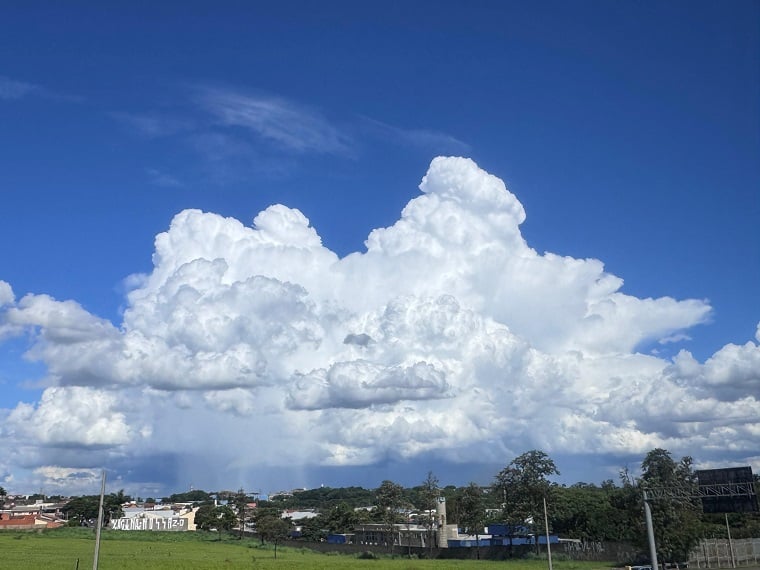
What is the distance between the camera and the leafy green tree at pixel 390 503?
113 meters

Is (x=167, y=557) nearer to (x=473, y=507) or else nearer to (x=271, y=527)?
(x=271, y=527)

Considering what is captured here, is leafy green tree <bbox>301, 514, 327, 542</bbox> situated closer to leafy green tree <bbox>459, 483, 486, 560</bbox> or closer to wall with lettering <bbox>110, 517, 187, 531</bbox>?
leafy green tree <bbox>459, 483, 486, 560</bbox>

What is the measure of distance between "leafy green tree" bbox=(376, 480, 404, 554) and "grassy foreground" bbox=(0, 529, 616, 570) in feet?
35.3

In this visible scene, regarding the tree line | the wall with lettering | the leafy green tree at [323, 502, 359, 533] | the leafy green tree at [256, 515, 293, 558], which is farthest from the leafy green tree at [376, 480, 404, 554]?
the wall with lettering

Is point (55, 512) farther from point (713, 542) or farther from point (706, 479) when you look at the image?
point (706, 479)

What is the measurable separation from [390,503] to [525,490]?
2545 centimetres

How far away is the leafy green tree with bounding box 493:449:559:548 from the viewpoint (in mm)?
95688

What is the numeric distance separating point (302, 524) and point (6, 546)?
7274 centimetres

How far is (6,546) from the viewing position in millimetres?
88500

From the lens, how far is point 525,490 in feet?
318

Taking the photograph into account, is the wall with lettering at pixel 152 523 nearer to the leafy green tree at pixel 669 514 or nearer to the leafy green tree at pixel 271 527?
the leafy green tree at pixel 271 527

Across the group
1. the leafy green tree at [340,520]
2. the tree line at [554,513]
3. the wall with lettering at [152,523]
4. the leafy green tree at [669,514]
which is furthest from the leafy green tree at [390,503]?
the wall with lettering at [152,523]

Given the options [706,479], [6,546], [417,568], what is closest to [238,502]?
[6,546]

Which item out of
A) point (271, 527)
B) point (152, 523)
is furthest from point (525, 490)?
point (152, 523)
